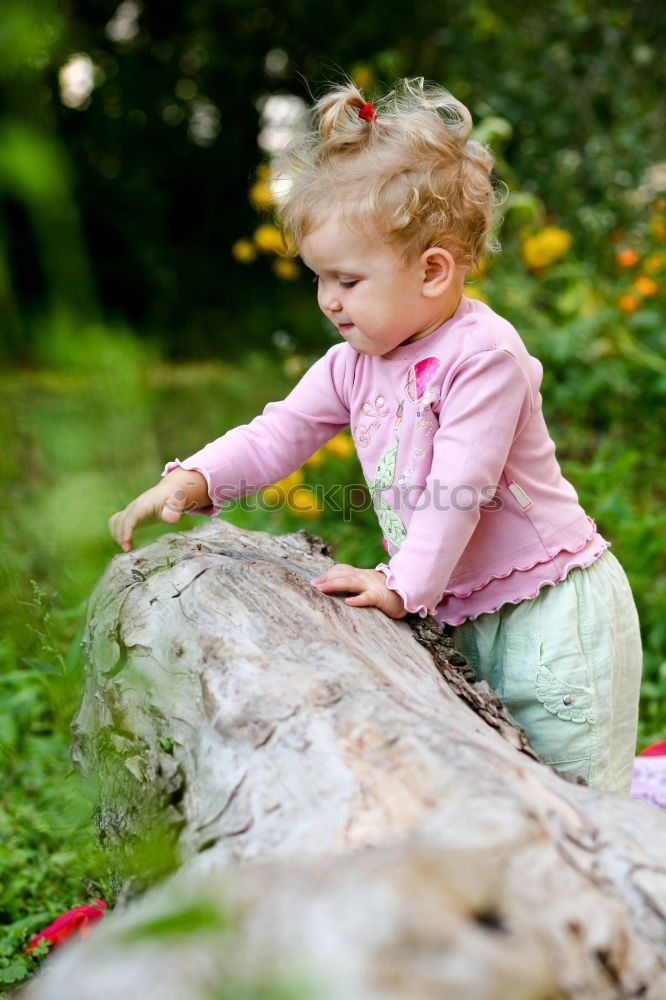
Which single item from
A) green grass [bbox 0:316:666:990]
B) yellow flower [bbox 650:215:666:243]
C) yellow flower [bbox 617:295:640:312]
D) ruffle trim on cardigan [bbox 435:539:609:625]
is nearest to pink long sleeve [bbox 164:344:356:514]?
green grass [bbox 0:316:666:990]

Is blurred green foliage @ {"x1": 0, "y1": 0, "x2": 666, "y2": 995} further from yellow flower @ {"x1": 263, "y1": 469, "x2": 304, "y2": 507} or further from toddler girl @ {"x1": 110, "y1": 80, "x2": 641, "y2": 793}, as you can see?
toddler girl @ {"x1": 110, "y1": 80, "x2": 641, "y2": 793}

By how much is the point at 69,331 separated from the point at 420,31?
5955 mm

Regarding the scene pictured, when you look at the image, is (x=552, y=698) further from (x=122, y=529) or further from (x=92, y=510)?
(x=92, y=510)

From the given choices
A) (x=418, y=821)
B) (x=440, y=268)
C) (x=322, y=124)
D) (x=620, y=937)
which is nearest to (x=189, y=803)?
(x=418, y=821)

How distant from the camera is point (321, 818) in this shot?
1.01 meters

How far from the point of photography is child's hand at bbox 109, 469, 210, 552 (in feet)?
5.94

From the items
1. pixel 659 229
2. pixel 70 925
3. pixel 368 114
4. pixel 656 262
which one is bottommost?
pixel 70 925

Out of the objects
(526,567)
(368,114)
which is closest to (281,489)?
(526,567)

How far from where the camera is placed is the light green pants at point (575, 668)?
69.6 inches

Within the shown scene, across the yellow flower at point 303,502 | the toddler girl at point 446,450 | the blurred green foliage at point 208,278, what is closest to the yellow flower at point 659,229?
the blurred green foliage at point 208,278

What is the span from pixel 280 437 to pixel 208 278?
5.21 metres

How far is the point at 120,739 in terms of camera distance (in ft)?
4.64

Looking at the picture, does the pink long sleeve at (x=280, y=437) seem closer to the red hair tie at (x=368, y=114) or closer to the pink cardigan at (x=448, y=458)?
the pink cardigan at (x=448, y=458)

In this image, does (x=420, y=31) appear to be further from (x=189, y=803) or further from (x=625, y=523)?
(x=189, y=803)
